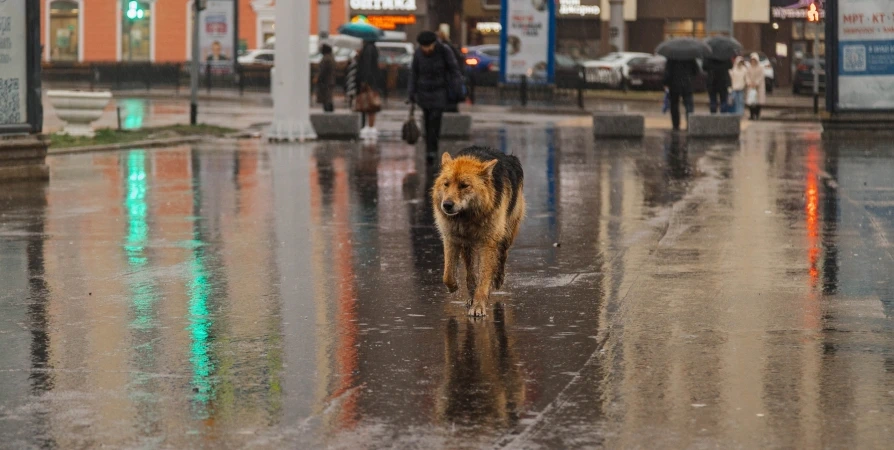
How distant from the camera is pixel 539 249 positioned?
1194 cm

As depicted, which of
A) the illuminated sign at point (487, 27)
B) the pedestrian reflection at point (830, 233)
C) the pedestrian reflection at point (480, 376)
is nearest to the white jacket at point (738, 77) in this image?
the pedestrian reflection at point (830, 233)

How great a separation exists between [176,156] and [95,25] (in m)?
38.9

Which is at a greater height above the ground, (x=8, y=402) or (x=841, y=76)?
(x=841, y=76)

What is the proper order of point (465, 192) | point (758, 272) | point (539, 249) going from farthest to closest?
point (539, 249) < point (758, 272) < point (465, 192)

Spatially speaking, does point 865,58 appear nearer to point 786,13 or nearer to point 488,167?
point 488,167

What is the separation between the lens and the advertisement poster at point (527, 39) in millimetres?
38469

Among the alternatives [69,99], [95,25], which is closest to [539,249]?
[69,99]

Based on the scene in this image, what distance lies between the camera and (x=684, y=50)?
29.4 m

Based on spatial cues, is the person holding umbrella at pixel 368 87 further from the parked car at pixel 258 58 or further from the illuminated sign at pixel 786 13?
the illuminated sign at pixel 786 13

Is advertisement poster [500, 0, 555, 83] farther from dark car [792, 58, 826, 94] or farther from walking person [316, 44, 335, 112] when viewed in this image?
dark car [792, 58, 826, 94]

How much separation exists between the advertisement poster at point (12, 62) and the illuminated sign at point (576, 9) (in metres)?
47.3

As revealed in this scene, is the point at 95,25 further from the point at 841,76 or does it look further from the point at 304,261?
the point at 304,261

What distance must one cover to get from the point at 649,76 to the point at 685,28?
11682mm

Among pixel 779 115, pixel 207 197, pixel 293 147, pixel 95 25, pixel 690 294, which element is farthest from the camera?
pixel 95 25
